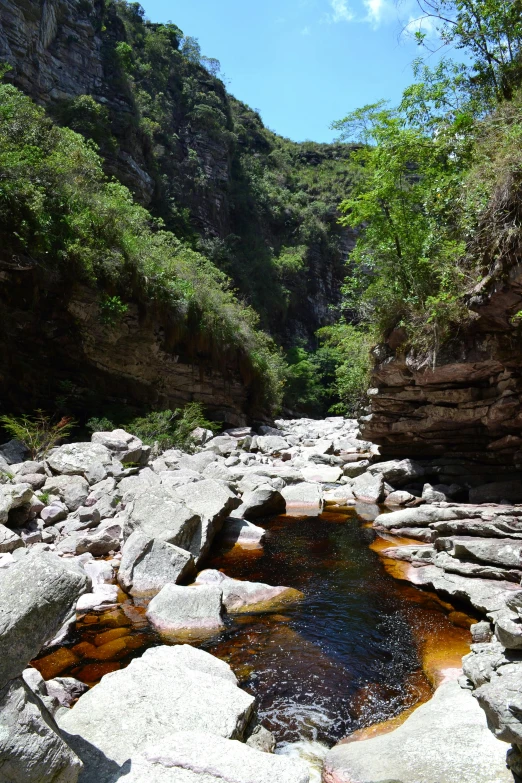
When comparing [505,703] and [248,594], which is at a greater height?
[505,703]

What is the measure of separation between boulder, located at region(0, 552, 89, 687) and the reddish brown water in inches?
79.6

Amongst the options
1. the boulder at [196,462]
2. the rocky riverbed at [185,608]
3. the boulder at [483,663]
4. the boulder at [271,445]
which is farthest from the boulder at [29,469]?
the boulder at [271,445]

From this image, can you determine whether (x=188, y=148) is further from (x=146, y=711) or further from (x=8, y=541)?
(x=146, y=711)

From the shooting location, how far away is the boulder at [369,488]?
1077 cm

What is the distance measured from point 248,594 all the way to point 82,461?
5132mm

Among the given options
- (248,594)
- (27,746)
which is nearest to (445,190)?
(248,594)

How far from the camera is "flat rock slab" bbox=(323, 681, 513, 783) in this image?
266 cm

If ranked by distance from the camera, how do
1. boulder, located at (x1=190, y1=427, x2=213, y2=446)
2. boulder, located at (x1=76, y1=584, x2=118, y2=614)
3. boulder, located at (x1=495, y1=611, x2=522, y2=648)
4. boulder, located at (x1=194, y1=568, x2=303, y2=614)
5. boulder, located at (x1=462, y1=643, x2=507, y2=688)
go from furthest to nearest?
boulder, located at (x1=190, y1=427, x2=213, y2=446) → boulder, located at (x1=194, y1=568, x2=303, y2=614) → boulder, located at (x1=76, y1=584, x2=118, y2=614) → boulder, located at (x1=462, y1=643, x2=507, y2=688) → boulder, located at (x1=495, y1=611, x2=522, y2=648)

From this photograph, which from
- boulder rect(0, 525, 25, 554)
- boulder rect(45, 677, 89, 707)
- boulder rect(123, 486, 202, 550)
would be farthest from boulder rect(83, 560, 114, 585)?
boulder rect(45, 677, 89, 707)

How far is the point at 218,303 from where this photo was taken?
66.9ft

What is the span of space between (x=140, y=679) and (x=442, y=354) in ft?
25.6

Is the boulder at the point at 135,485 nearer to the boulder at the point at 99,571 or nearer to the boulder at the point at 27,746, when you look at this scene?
the boulder at the point at 99,571

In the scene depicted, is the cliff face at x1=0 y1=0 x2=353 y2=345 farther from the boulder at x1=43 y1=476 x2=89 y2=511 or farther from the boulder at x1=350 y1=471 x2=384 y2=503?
the boulder at x1=350 y1=471 x2=384 y2=503

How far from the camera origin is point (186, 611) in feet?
16.5
